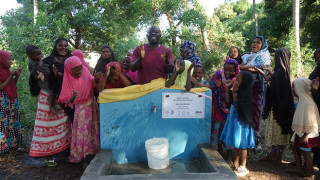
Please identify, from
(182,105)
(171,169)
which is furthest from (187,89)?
(171,169)

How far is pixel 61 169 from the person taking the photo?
139 inches

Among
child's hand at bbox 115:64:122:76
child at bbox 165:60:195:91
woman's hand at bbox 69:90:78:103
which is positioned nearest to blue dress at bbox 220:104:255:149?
child at bbox 165:60:195:91

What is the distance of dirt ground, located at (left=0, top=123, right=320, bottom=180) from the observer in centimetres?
319

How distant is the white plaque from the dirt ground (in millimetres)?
1147

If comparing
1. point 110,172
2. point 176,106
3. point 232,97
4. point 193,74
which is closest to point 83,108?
point 110,172

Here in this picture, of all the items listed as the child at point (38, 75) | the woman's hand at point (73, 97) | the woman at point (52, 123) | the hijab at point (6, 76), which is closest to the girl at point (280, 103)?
the woman's hand at point (73, 97)

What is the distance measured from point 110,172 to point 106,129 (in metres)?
A: 0.60

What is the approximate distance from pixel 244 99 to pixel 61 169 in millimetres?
3079

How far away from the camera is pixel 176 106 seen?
3.22 metres

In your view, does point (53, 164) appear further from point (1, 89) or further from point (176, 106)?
point (176, 106)

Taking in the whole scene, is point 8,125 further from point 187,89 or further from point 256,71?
point 256,71

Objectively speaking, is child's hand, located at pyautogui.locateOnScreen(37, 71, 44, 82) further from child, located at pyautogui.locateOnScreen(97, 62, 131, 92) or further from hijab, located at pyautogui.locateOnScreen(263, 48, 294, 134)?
hijab, located at pyautogui.locateOnScreen(263, 48, 294, 134)

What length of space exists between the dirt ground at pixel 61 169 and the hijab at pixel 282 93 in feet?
2.07

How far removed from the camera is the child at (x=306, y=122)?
2.87 metres
